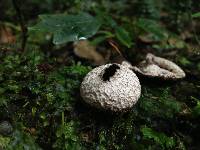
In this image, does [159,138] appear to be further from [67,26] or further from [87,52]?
[87,52]

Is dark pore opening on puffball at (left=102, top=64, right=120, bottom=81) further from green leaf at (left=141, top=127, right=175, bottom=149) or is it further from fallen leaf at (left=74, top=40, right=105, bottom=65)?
fallen leaf at (left=74, top=40, right=105, bottom=65)

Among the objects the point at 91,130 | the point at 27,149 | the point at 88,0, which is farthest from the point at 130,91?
the point at 88,0

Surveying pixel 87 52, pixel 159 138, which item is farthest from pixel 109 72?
pixel 87 52

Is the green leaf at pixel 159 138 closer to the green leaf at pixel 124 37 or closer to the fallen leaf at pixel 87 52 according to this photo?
the green leaf at pixel 124 37

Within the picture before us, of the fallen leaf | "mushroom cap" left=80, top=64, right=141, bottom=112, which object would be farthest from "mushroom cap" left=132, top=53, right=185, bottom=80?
the fallen leaf

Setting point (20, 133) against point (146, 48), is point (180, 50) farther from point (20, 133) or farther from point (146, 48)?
point (20, 133)

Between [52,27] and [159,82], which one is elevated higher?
[52,27]
